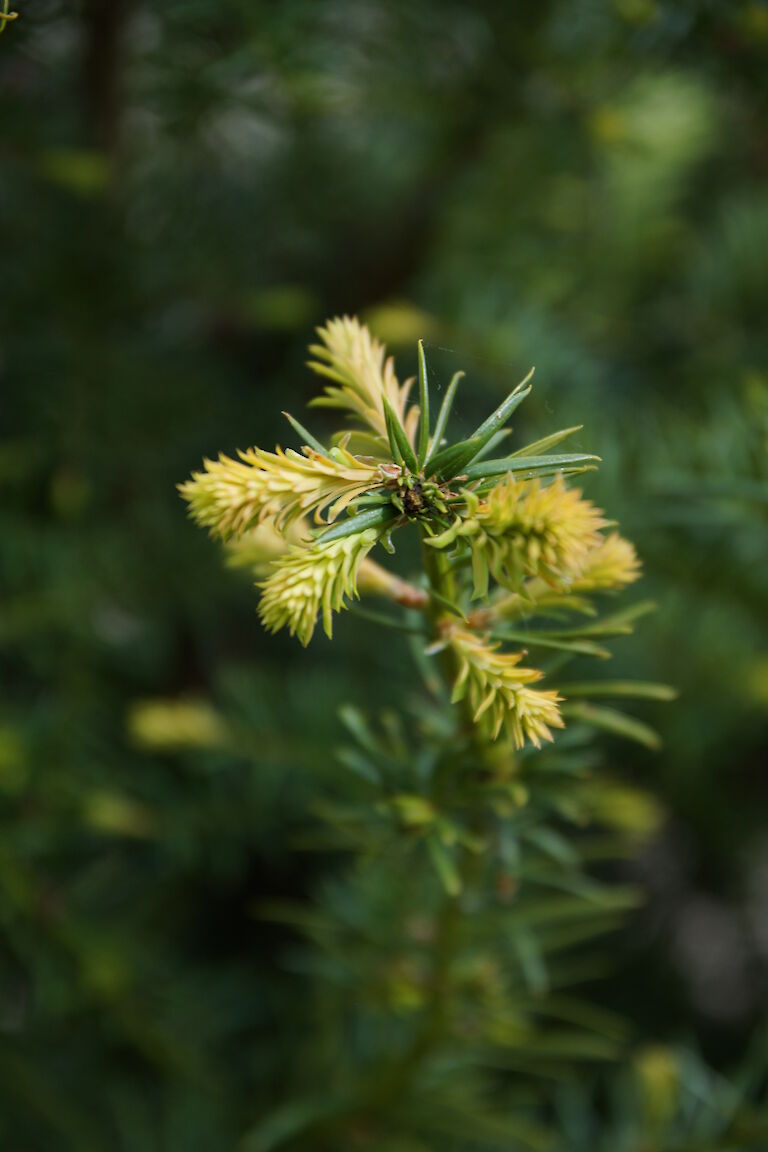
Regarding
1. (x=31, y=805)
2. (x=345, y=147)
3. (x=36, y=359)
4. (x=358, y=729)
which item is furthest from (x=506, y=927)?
(x=345, y=147)

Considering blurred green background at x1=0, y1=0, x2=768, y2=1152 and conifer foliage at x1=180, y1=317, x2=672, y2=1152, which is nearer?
conifer foliage at x1=180, y1=317, x2=672, y2=1152

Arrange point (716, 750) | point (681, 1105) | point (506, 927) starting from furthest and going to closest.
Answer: point (716, 750) < point (681, 1105) < point (506, 927)

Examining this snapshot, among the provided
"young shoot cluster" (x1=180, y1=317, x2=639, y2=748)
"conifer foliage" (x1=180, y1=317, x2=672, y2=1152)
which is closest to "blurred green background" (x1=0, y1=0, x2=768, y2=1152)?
"conifer foliage" (x1=180, y1=317, x2=672, y2=1152)

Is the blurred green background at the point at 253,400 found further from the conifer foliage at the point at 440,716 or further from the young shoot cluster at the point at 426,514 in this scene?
the young shoot cluster at the point at 426,514

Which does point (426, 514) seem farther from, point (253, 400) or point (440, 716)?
point (253, 400)

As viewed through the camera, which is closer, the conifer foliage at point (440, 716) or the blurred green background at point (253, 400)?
the conifer foliage at point (440, 716)

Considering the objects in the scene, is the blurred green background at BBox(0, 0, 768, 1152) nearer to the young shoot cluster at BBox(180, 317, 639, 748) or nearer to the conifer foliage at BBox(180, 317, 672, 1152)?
the conifer foliage at BBox(180, 317, 672, 1152)

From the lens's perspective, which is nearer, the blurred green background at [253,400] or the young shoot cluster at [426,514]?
the young shoot cluster at [426,514]

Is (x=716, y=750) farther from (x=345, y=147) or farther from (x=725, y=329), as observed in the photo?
(x=345, y=147)

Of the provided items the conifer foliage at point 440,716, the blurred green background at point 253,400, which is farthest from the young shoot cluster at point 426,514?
the blurred green background at point 253,400
